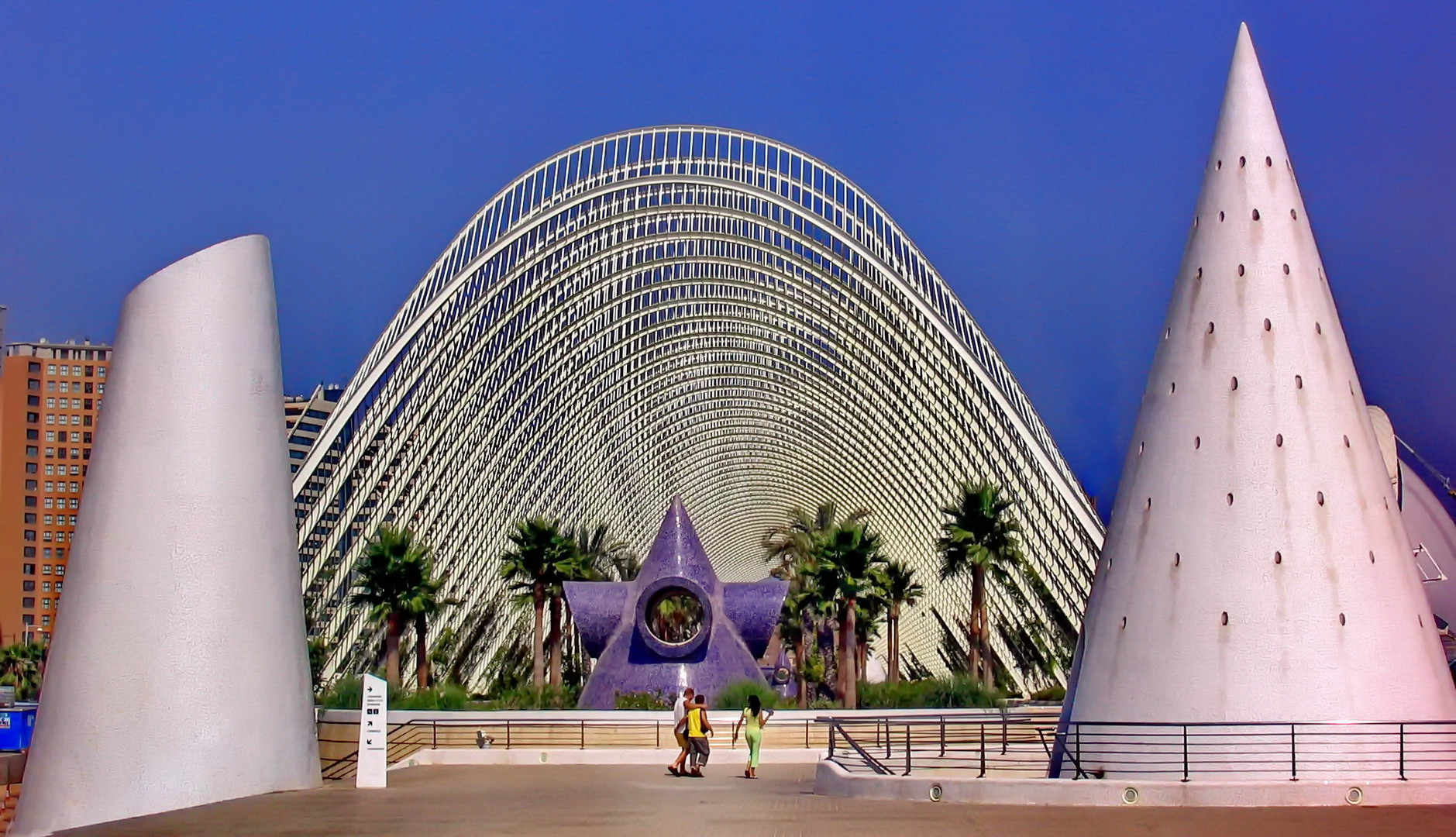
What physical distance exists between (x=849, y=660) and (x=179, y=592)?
3828 cm

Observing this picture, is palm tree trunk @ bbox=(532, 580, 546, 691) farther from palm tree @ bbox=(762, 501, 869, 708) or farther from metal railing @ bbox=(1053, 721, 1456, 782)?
metal railing @ bbox=(1053, 721, 1456, 782)

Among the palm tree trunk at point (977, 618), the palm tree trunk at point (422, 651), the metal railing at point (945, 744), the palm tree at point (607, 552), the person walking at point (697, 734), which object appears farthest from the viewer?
the palm tree at point (607, 552)

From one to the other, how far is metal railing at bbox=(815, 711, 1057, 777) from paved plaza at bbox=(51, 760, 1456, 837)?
212cm

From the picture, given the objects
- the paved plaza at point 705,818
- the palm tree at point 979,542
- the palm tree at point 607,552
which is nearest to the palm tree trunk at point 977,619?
the palm tree at point 979,542

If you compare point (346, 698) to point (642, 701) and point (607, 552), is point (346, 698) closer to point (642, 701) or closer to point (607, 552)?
point (642, 701)

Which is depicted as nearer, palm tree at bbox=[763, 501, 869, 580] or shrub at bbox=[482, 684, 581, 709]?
shrub at bbox=[482, 684, 581, 709]

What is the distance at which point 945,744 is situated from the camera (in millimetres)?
27922

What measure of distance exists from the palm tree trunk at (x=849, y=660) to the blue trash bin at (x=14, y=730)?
21.2 metres

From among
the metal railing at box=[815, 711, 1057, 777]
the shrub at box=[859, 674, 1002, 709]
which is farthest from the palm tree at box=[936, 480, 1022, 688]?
the metal railing at box=[815, 711, 1057, 777]

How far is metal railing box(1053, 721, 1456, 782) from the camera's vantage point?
18.4m

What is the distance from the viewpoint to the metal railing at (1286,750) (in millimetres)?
18359

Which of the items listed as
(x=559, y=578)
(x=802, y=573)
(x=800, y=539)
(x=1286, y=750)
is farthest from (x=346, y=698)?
(x=800, y=539)

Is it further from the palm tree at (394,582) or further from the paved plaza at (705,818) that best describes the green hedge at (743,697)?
the paved plaza at (705,818)

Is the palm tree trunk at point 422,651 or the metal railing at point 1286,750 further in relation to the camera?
the palm tree trunk at point 422,651
